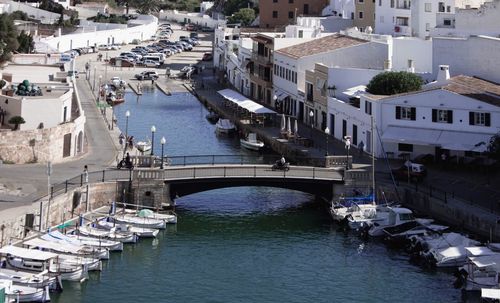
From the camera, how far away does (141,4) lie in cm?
19812

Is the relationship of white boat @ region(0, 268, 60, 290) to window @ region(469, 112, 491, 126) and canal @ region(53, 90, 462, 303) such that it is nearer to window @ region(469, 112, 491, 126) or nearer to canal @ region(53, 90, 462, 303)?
canal @ region(53, 90, 462, 303)

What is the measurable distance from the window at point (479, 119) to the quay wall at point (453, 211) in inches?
337

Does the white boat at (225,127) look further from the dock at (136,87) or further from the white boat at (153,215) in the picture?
the white boat at (153,215)

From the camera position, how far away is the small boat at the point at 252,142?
2872 inches

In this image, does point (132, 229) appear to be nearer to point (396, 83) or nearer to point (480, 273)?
point (480, 273)

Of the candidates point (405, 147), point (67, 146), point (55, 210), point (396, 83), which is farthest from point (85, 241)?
point (396, 83)

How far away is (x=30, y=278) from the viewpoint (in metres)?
39.1

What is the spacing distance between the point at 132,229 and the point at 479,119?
22.2 meters

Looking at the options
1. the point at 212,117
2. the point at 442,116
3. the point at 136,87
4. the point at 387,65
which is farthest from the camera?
the point at 136,87

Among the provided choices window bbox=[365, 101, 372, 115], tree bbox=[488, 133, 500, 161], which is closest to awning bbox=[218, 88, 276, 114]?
window bbox=[365, 101, 372, 115]

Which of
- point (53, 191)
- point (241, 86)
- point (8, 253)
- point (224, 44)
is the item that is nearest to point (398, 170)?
point (53, 191)

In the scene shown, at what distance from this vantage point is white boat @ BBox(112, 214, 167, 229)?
48594 mm

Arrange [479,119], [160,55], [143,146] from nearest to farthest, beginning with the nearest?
[479,119], [143,146], [160,55]

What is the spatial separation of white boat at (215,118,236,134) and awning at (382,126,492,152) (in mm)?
21094
